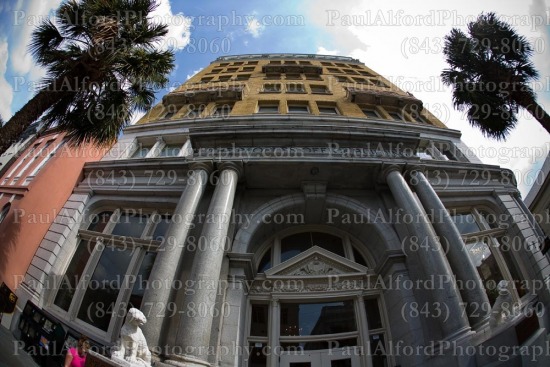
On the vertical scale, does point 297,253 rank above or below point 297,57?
below

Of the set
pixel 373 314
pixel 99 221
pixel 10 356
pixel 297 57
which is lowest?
pixel 10 356

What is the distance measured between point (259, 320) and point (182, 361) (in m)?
3.51

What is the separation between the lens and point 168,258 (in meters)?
7.83

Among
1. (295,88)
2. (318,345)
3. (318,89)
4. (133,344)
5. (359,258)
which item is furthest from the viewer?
(318,89)

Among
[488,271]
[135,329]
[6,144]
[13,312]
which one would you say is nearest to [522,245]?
[488,271]

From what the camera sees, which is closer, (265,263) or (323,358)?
(323,358)

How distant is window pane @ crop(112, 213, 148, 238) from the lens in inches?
442

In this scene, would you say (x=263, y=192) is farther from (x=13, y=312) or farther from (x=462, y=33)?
(x=462, y=33)

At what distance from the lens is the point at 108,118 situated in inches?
362

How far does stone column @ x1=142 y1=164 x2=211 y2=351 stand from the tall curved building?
3 cm

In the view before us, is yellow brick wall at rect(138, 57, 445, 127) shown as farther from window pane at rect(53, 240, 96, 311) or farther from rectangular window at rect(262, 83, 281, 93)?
window pane at rect(53, 240, 96, 311)

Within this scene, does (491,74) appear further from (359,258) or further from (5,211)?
(5,211)

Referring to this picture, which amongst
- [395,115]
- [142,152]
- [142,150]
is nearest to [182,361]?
[142,152]

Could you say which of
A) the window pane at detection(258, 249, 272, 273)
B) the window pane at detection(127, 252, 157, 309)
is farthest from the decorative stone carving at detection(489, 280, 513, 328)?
the window pane at detection(127, 252, 157, 309)
